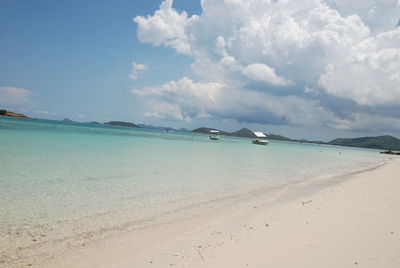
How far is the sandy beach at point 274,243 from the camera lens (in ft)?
15.3

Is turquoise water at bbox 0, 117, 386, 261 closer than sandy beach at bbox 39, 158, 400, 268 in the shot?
Answer: No

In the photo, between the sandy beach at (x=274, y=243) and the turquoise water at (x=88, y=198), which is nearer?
the sandy beach at (x=274, y=243)

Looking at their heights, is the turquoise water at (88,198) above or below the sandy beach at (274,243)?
below

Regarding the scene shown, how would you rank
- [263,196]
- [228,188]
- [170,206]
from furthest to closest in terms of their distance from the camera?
1. [228,188]
2. [263,196]
3. [170,206]

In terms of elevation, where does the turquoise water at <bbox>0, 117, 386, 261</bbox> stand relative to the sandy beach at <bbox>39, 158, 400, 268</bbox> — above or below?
below

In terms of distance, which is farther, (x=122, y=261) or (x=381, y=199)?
(x=381, y=199)

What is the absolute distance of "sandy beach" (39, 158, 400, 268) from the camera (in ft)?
15.3

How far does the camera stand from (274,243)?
5496 millimetres

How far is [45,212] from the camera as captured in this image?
290 inches

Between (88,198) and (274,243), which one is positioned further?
(88,198)

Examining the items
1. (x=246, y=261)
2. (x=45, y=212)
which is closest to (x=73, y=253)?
(x=45, y=212)

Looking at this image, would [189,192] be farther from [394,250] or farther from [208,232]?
[394,250]

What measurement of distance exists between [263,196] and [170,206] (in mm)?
4734

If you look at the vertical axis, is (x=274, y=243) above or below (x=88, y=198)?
above
